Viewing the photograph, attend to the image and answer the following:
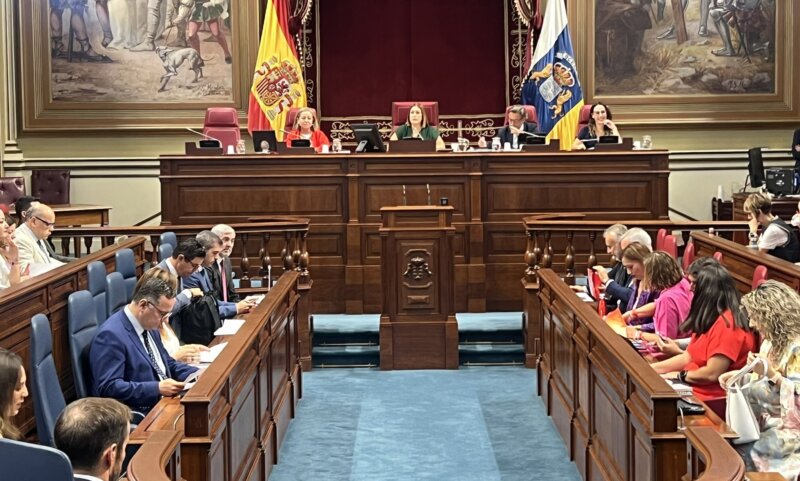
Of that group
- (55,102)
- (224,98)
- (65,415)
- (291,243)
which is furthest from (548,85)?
(65,415)

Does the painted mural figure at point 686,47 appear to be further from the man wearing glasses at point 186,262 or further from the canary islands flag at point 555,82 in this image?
the man wearing glasses at point 186,262

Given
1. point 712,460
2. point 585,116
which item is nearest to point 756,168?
point 585,116

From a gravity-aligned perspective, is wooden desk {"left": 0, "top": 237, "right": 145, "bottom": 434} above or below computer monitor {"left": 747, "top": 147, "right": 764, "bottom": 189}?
below

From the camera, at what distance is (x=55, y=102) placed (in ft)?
44.1

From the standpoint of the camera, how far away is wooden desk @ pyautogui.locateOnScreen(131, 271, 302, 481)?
3.85 m

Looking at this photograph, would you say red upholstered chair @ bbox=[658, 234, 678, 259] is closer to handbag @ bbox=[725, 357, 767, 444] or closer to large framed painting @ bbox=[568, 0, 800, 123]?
handbag @ bbox=[725, 357, 767, 444]

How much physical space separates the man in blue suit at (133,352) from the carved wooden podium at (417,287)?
3.62 meters

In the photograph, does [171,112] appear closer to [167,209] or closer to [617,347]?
[167,209]

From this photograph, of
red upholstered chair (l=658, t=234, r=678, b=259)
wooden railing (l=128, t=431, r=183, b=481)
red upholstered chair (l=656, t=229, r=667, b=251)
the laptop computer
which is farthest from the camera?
the laptop computer

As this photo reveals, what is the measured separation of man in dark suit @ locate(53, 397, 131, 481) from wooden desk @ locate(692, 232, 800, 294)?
4.12m

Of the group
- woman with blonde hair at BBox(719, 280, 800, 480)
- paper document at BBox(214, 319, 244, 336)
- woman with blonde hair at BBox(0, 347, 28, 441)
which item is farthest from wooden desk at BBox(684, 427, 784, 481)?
paper document at BBox(214, 319, 244, 336)

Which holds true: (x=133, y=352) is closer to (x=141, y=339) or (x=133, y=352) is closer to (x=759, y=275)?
(x=141, y=339)

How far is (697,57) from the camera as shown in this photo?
1346 centimetres

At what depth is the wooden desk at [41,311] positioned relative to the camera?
528 centimetres
